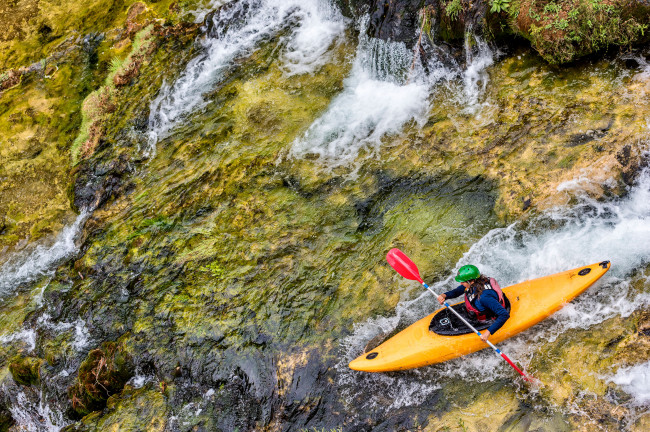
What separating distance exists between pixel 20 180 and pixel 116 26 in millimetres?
3503

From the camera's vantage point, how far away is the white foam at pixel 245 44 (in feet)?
26.8

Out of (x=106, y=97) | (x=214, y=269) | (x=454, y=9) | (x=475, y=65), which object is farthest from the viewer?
(x=106, y=97)

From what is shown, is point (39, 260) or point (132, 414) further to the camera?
point (39, 260)

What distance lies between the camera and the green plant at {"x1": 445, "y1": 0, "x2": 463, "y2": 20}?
6.76 metres

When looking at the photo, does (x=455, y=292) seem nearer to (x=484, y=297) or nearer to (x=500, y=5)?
(x=484, y=297)

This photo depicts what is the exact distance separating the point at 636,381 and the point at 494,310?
133cm

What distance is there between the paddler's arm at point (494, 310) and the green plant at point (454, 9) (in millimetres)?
4128

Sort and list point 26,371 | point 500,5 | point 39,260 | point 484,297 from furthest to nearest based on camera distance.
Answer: point 39,260 < point 500,5 < point 26,371 < point 484,297

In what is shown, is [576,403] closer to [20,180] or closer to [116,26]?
[20,180]

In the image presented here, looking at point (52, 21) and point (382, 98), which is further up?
point (52, 21)

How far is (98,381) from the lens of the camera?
5645 mm

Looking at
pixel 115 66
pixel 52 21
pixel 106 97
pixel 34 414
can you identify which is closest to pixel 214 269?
pixel 34 414

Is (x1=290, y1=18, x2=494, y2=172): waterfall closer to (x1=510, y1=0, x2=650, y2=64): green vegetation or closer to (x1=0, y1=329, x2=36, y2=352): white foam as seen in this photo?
(x1=510, y1=0, x2=650, y2=64): green vegetation

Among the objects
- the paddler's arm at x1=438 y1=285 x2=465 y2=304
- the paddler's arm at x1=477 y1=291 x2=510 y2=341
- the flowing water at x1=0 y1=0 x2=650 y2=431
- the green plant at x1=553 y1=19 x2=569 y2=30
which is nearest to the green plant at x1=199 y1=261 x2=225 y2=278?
the flowing water at x1=0 y1=0 x2=650 y2=431
